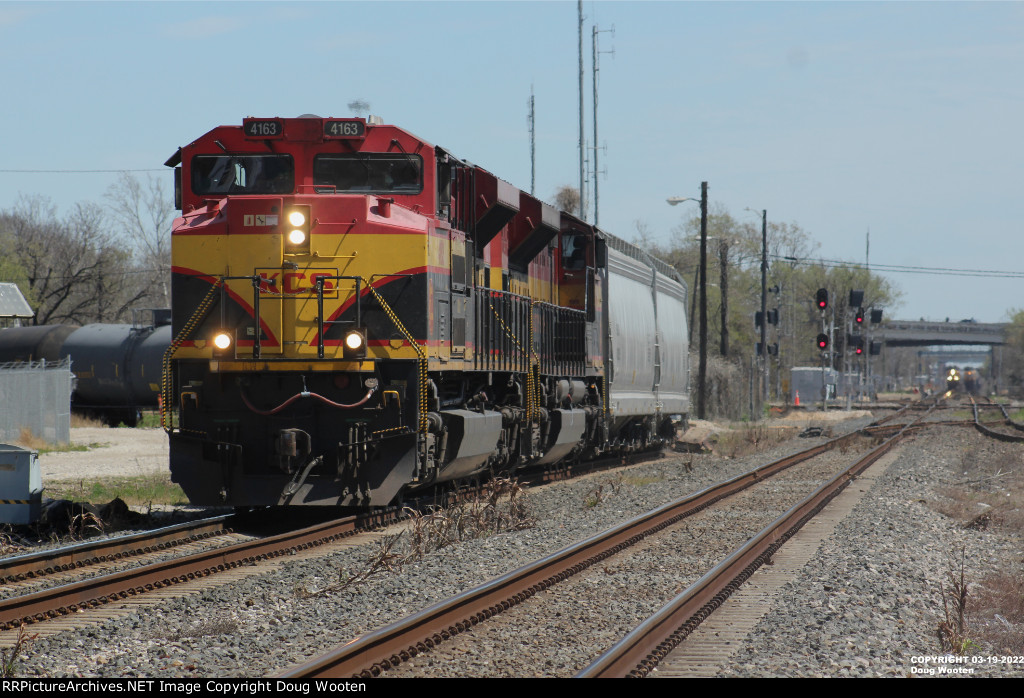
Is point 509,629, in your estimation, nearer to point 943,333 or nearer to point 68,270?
point 68,270

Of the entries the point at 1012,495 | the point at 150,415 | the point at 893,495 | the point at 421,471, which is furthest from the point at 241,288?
the point at 150,415

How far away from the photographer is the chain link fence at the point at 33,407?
972 inches

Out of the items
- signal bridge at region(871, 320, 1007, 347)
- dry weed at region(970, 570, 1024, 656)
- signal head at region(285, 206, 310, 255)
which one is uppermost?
signal bridge at region(871, 320, 1007, 347)

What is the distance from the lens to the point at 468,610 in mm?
7270

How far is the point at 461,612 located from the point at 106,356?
2718 centimetres

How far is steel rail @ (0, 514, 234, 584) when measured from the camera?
899cm

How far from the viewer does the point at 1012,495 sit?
1667cm

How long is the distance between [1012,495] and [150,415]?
95.5ft

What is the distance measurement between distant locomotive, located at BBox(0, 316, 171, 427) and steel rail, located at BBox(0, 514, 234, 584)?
2093 centimetres

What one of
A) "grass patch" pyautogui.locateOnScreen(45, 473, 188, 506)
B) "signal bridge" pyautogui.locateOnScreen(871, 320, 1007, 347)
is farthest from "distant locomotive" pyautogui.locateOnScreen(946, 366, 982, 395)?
"grass patch" pyautogui.locateOnScreen(45, 473, 188, 506)

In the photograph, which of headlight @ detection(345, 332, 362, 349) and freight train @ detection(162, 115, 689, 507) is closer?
headlight @ detection(345, 332, 362, 349)

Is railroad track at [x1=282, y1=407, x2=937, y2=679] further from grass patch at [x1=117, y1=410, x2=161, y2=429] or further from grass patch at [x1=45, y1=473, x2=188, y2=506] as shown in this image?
grass patch at [x1=117, y1=410, x2=161, y2=429]

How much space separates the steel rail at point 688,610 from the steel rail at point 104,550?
5.20m

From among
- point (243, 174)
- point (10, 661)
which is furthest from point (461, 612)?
point (243, 174)
